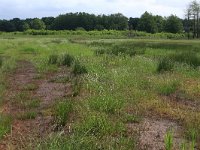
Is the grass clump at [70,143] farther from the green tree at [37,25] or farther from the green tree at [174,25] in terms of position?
the green tree at [37,25]

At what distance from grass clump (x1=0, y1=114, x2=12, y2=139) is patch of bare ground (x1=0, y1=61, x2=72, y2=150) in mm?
103

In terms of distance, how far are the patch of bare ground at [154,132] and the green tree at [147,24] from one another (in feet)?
383

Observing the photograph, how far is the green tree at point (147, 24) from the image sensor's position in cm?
12656

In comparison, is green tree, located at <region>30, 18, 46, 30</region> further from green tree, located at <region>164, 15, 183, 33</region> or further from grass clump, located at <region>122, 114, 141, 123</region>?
grass clump, located at <region>122, 114, 141, 123</region>

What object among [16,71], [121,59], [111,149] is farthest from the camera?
[121,59]

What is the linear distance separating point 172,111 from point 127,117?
1.52m

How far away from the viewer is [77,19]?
140 meters

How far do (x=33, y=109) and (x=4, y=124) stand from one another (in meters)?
2.04

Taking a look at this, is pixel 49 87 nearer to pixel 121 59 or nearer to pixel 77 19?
pixel 121 59

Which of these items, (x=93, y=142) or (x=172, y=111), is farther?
(x=172, y=111)

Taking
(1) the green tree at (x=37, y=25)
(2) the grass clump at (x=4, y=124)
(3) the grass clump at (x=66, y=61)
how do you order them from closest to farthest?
(2) the grass clump at (x=4, y=124)
(3) the grass clump at (x=66, y=61)
(1) the green tree at (x=37, y=25)

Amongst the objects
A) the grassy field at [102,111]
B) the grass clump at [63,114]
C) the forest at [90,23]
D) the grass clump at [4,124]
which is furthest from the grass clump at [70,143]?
the forest at [90,23]

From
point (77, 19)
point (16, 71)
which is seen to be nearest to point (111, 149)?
point (16, 71)

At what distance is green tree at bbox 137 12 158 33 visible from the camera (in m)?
127
